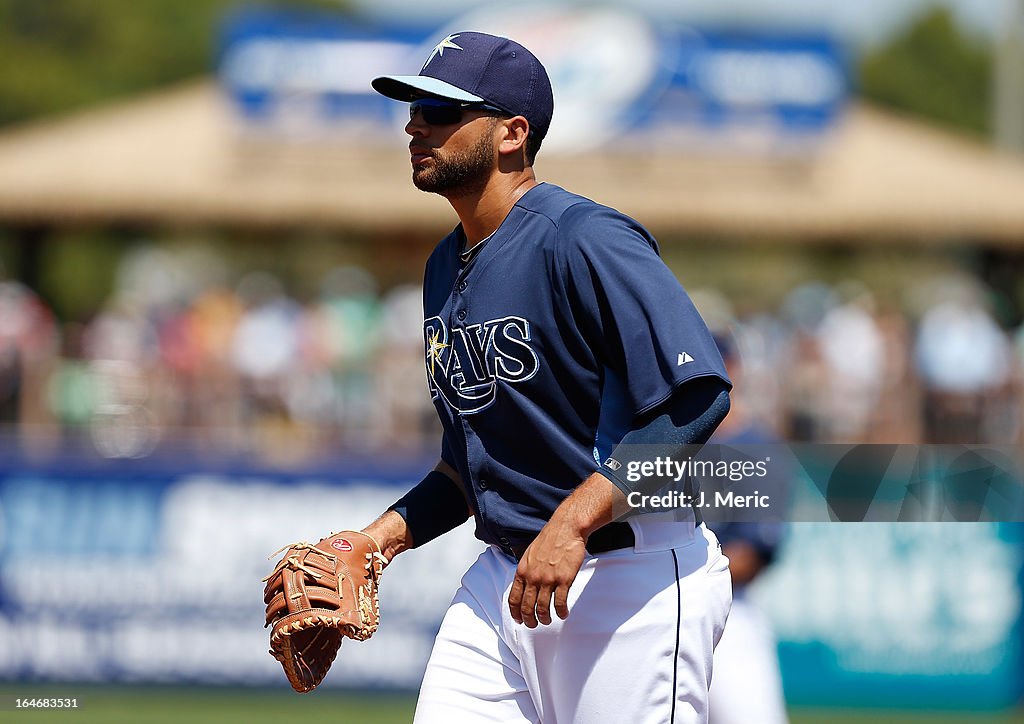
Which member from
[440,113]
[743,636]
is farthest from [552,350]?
[743,636]

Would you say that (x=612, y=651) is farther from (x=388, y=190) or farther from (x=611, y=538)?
(x=388, y=190)

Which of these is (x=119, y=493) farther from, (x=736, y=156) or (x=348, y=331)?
(x=736, y=156)

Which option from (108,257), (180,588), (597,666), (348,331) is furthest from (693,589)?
(108,257)

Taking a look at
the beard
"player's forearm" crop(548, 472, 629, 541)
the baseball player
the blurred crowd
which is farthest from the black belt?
the blurred crowd

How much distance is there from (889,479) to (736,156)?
8.77 meters

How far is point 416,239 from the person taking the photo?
1862 cm

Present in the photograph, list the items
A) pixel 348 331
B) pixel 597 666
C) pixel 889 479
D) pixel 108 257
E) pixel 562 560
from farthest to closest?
pixel 108 257, pixel 348 331, pixel 889 479, pixel 597 666, pixel 562 560

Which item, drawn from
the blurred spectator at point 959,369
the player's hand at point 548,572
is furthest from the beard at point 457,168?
the blurred spectator at point 959,369

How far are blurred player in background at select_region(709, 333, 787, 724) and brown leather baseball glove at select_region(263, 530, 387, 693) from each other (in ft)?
4.80

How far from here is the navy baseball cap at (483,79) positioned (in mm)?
3783

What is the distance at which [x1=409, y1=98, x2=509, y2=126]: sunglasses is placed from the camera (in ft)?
12.5

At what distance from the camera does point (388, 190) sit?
18891mm

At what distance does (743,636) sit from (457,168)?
2386 mm

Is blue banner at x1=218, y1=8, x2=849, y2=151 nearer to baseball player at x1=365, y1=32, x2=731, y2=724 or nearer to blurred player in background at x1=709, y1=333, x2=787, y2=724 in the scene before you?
blurred player in background at x1=709, y1=333, x2=787, y2=724
